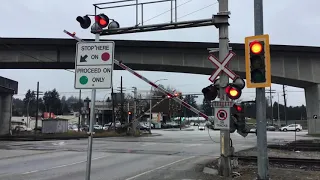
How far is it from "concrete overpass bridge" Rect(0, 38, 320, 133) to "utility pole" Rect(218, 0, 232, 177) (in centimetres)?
2040

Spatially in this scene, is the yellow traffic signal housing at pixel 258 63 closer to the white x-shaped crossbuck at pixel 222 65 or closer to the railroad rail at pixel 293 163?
the white x-shaped crossbuck at pixel 222 65

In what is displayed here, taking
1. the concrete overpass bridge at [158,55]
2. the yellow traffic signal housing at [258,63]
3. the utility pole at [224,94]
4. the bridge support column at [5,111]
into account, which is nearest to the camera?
the yellow traffic signal housing at [258,63]

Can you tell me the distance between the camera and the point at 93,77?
6090 mm

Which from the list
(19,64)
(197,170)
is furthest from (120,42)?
(197,170)

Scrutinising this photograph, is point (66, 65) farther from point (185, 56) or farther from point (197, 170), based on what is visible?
point (197, 170)

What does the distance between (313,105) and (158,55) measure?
58.2 ft

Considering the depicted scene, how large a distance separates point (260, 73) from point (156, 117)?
114 metres

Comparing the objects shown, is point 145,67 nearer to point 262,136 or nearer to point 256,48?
point 256,48

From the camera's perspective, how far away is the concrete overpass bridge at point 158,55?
107 feet

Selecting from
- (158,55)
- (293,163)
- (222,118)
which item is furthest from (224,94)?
(158,55)

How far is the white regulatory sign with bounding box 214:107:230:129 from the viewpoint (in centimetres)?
1101

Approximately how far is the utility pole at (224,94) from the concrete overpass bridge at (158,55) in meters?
20.4

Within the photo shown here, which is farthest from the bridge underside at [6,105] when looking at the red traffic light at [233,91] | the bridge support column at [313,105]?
the red traffic light at [233,91]

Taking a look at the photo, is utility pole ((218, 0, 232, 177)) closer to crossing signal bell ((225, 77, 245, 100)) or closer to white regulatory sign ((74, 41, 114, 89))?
crossing signal bell ((225, 77, 245, 100))
